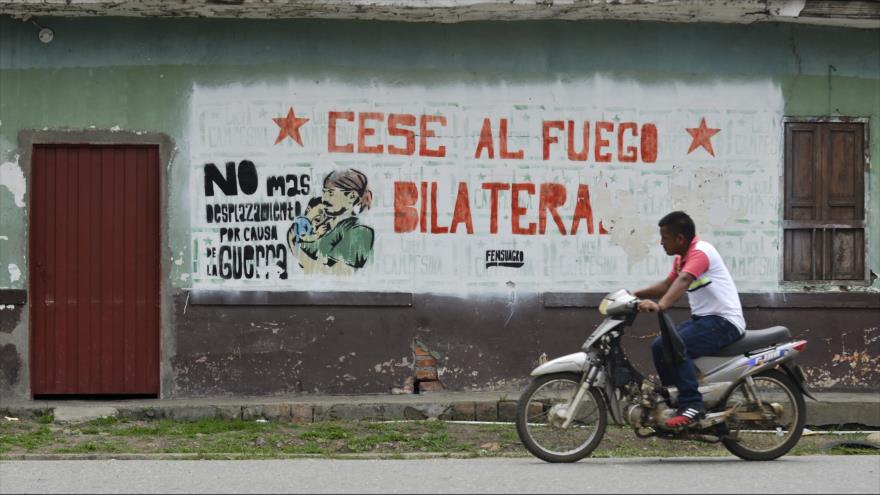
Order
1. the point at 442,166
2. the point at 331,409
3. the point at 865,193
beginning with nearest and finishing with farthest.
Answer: the point at 331,409, the point at 442,166, the point at 865,193

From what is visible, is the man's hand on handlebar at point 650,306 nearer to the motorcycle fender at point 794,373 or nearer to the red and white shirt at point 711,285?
the red and white shirt at point 711,285

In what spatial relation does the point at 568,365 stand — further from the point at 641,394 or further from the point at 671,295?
the point at 671,295

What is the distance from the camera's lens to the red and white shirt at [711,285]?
9.10 m

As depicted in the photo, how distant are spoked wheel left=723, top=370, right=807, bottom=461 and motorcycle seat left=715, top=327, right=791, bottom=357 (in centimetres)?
20

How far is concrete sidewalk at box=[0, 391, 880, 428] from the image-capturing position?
38.3 feet

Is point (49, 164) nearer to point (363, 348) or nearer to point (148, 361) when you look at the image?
point (148, 361)

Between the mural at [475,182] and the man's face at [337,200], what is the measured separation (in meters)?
0.01

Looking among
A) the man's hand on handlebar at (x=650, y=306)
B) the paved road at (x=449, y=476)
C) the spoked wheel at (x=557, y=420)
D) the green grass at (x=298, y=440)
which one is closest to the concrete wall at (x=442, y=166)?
the green grass at (x=298, y=440)

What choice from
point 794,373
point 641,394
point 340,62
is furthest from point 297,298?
point 794,373

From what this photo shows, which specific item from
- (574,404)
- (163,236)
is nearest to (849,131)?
(574,404)

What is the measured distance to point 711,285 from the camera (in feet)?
30.1

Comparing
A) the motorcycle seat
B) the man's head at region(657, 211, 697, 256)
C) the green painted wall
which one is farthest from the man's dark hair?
the green painted wall

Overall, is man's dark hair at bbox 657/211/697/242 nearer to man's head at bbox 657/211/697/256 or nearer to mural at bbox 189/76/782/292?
man's head at bbox 657/211/697/256

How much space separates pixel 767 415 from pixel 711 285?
3.14 ft
